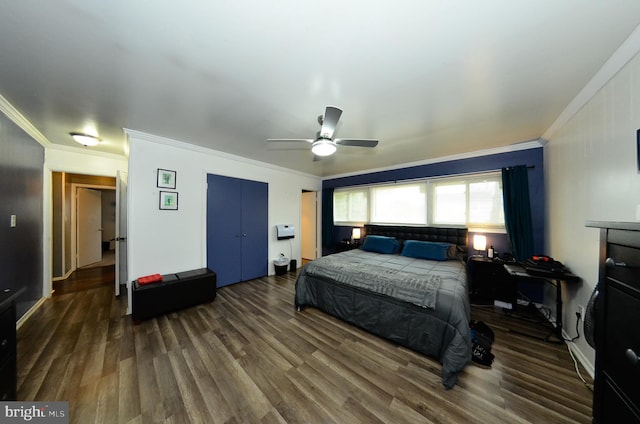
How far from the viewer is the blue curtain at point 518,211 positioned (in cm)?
307

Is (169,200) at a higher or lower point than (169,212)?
higher

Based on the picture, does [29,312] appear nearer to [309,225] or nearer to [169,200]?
[169,200]

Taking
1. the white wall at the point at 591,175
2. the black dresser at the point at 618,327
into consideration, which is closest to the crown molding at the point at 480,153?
the white wall at the point at 591,175

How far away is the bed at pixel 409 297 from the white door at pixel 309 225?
2800 millimetres

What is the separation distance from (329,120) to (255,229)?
3139mm

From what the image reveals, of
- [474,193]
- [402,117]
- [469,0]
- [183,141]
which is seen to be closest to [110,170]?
[183,141]

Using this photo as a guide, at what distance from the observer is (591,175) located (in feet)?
6.17

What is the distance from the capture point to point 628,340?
2.78 ft

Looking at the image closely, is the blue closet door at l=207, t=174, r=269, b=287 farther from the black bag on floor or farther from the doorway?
the black bag on floor

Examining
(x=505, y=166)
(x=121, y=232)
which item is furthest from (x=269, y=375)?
(x=505, y=166)

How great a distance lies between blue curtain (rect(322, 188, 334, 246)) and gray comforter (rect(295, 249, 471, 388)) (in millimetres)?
2333

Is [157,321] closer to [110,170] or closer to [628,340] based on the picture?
[110,170]

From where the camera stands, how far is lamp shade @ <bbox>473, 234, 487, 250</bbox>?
3.31 meters

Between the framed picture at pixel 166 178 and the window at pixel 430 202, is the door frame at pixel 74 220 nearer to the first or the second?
the framed picture at pixel 166 178
